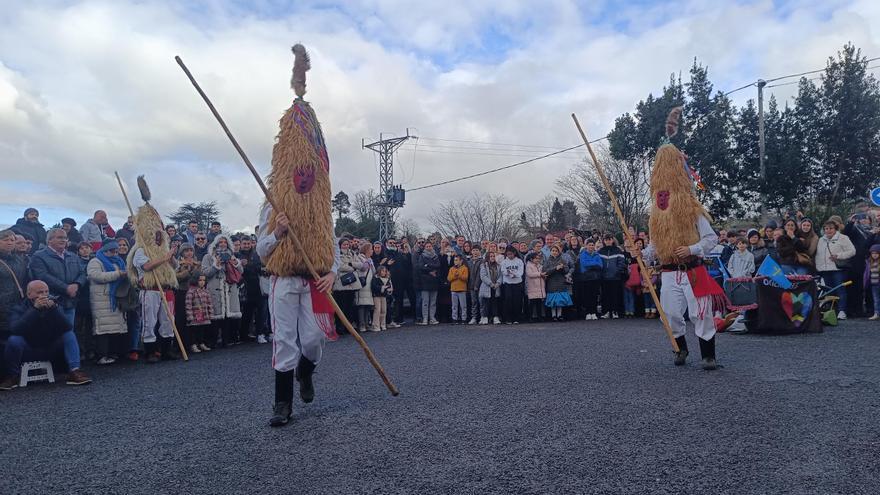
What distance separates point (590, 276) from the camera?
12.7m

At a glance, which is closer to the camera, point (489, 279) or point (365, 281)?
point (365, 281)

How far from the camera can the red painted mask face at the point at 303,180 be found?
4961 millimetres

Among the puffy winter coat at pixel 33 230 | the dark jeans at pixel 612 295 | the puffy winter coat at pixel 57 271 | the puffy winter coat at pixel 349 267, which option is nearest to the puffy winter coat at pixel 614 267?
the dark jeans at pixel 612 295

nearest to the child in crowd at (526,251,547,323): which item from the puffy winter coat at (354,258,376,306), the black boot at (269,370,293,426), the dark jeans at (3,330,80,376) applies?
the puffy winter coat at (354,258,376,306)

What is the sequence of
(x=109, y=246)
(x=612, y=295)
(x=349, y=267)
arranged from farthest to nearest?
(x=612, y=295), (x=349, y=267), (x=109, y=246)

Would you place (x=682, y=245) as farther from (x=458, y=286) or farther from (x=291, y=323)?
(x=458, y=286)

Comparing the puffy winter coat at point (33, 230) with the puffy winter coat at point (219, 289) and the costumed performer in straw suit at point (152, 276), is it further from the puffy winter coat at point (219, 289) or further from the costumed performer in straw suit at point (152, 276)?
the puffy winter coat at point (219, 289)

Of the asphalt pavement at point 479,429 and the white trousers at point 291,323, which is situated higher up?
the white trousers at point 291,323

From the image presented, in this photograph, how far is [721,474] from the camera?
3197 mm

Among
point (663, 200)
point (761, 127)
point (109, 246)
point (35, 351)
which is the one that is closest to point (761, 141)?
point (761, 127)

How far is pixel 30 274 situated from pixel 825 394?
29.3 ft

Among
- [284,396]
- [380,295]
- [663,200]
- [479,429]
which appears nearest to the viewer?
[479,429]

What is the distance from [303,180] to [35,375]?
4.88 m

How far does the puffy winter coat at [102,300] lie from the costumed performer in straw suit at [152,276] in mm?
287
